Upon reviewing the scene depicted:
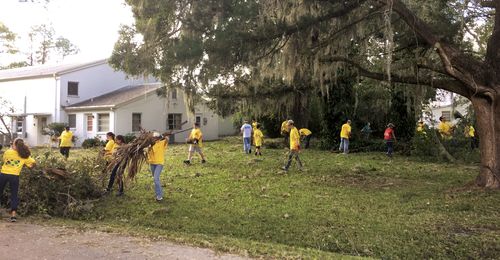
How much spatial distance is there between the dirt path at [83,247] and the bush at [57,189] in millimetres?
1516

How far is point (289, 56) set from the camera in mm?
12375

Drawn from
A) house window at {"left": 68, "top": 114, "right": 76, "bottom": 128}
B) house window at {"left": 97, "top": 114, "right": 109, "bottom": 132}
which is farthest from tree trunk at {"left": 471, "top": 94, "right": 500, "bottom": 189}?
house window at {"left": 68, "top": 114, "right": 76, "bottom": 128}

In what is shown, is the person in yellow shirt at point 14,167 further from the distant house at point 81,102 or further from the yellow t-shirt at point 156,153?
the distant house at point 81,102

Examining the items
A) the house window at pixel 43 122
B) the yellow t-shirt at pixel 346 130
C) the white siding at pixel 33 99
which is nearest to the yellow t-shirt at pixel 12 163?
the yellow t-shirt at pixel 346 130

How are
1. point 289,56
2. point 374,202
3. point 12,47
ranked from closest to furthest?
point 374,202 → point 289,56 → point 12,47

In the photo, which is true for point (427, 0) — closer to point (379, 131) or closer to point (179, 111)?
point (379, 131)

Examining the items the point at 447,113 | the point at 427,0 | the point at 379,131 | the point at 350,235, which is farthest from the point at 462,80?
the point at 447,113

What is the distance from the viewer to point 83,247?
6.81m

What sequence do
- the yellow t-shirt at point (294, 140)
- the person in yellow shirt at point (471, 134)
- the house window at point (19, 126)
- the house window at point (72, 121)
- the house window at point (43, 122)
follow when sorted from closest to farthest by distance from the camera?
the yellow t-shirt at point (294, 140) → the person in yellow shirt at point (471, 134) → the house window at point (72, 121) → the house window at point (43, 122) → the house window at point (19, 126)

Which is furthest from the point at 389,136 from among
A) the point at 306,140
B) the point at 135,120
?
the point at 135,120

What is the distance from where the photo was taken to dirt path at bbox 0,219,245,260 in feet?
21.0

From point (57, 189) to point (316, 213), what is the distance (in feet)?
18.0

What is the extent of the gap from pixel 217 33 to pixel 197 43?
0.51 m

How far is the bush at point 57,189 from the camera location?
9484 millimetres
